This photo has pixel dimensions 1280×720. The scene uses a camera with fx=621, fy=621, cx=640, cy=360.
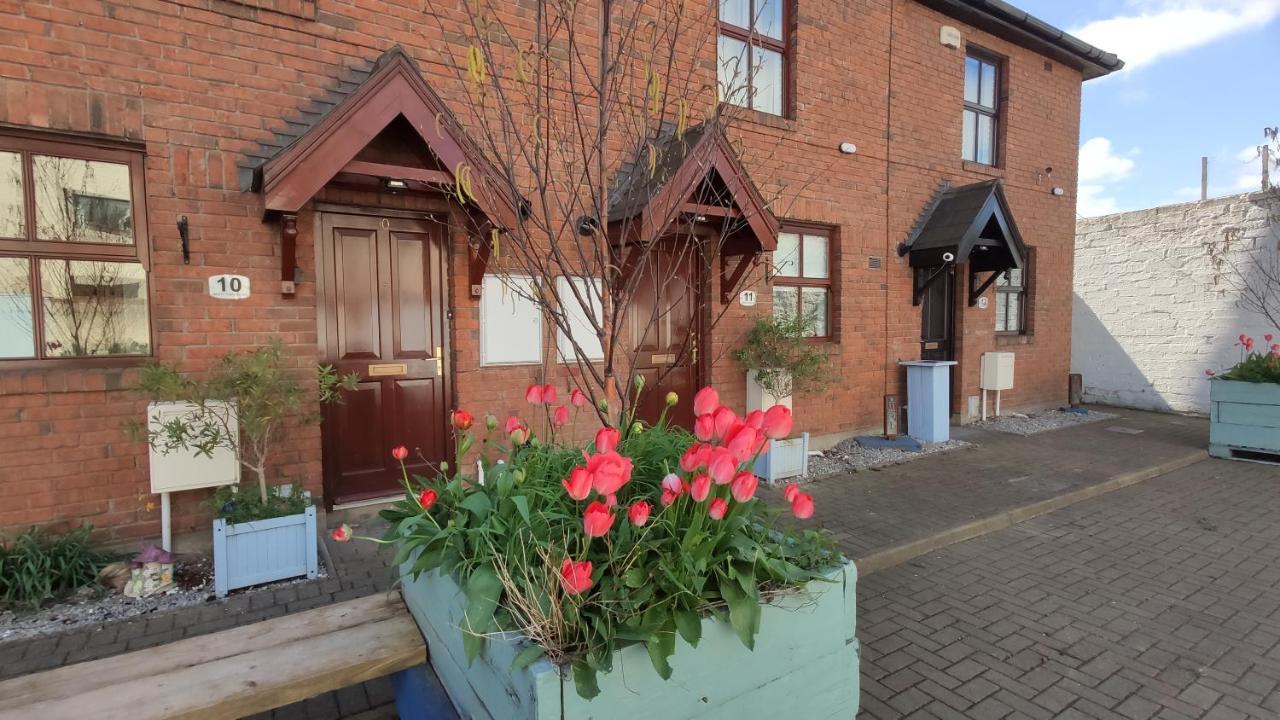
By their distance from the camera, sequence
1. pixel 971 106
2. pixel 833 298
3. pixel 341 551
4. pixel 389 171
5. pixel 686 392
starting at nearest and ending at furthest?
pixel 389 171, pixel 341 551, pixel 686 392, pixel 833 298, pixel 971 106

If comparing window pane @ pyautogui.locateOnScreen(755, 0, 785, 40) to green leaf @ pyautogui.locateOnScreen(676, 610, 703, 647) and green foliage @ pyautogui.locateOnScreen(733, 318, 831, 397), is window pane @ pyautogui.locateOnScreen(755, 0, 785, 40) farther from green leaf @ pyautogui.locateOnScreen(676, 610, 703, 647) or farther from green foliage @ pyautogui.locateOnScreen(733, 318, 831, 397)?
green leaf @ pyautogui.locateOnScreen(676, 610, 703, 647)

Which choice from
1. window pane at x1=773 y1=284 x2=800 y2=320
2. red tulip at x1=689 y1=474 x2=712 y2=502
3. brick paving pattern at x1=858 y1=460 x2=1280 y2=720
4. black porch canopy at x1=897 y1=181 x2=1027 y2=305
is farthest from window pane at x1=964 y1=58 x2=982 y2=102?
red tulip at x1=689 y1=474 x2=712 y2=502

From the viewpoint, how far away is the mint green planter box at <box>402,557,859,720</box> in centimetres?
157

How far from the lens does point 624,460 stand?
1.66m

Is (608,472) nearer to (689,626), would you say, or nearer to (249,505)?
(689,626)

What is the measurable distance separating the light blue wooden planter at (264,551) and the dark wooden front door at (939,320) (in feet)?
24.9

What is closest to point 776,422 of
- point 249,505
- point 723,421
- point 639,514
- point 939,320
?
point 723,421

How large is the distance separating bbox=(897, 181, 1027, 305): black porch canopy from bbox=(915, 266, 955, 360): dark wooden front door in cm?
59

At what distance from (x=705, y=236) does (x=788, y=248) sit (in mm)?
1316

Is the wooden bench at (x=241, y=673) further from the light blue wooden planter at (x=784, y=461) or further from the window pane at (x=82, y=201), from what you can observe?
the light blue wooden planter at (x=784, y=461)

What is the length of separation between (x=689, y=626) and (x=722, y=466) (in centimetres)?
43

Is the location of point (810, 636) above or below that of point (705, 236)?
below

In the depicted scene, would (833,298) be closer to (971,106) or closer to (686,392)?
(686,392)

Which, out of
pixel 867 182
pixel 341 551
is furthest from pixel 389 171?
pixel 867 182
